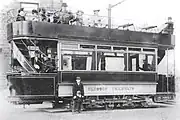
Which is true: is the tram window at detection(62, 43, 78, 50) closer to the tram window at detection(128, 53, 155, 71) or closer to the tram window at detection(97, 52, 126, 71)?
the tram window at detection(97, 52, 126, 71)

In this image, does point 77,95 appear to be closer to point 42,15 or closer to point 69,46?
point 69,46

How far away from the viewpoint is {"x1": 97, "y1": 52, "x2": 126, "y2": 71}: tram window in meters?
11.9

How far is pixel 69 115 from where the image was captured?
1028cm

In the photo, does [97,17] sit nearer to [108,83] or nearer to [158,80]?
[108,83]

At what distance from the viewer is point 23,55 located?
11266 mm

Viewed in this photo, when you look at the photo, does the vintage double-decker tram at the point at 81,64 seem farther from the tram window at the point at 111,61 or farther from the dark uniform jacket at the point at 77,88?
the dark uniform jacket at the point at 77,88

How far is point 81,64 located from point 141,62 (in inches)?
101

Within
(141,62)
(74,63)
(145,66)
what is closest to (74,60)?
(74,63)

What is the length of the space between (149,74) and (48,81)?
3.97 m

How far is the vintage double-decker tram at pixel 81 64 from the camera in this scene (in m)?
11.1

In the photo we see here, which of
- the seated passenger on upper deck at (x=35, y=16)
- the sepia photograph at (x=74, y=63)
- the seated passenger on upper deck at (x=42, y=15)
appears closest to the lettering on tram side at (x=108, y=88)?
the sepia photograph at (x=74, y=63)

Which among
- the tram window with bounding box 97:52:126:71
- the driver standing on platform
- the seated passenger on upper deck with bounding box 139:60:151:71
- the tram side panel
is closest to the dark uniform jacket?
the driver standing on platform

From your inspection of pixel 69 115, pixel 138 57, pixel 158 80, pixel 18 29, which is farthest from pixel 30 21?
pixel 158 80

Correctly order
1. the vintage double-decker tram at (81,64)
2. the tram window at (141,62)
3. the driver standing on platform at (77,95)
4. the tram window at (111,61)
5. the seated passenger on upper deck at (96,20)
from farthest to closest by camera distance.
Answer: the tram window at (141,62) < the seated passenger on upper deck at (96,20) < the tram window at (111,61) < the vintage double-decker tram at (81,64) < the driver standing on platform at (77,95)
